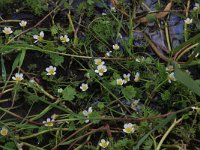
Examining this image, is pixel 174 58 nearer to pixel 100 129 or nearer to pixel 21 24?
pixel 100 129

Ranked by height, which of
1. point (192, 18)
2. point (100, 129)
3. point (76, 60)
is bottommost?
point (100, 129)

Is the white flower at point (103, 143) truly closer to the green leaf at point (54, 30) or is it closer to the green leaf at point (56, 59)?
the green leaf at point (56, 59)

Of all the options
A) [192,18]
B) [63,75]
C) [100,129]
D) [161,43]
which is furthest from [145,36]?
[100,129]

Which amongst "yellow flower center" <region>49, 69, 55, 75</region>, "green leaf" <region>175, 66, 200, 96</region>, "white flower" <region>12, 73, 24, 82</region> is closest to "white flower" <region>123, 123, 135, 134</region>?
"green leaf" <region>175, 66, 200, 96</region>

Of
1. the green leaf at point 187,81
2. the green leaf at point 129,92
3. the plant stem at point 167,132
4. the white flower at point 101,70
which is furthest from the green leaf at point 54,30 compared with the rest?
the green leaf at point 187,81

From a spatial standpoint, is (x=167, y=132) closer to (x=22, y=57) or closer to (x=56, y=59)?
(x=56, y=59)

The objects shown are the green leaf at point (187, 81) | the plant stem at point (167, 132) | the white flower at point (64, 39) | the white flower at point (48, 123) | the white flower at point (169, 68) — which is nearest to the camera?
the green leaf at point (187, 81)

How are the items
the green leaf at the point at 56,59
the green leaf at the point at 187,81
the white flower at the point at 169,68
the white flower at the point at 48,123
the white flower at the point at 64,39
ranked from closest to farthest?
1. the green leaf at the point at 187,81
2. the white flower at the point at 48,123
3. the white flower at the point at 169,68
4. the green leaf at the point at 56,59
5. the white flower at the point at 64,39

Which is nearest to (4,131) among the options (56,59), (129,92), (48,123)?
(48,123)
